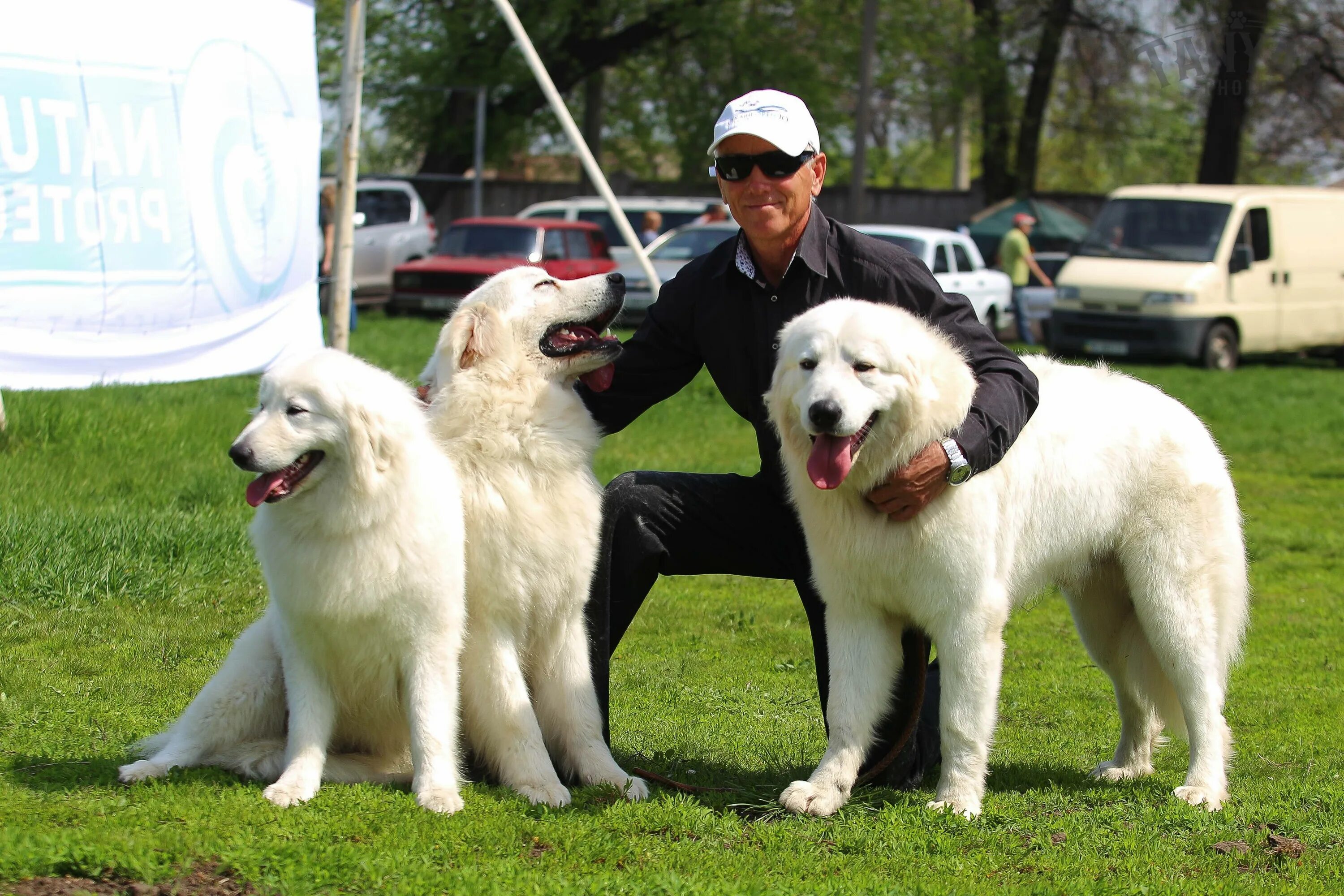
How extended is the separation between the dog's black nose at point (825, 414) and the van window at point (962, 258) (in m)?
18.1

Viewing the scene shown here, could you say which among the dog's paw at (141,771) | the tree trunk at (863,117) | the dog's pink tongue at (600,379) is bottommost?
the dog's paw at (141,771)

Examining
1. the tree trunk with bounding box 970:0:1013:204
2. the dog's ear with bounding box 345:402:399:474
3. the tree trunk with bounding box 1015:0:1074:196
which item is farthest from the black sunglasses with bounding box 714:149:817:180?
the tree trunk with bounding box 970:0:1013:204

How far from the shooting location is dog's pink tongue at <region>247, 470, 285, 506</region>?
3.44 meters

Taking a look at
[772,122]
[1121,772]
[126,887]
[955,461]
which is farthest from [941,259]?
[126,887]

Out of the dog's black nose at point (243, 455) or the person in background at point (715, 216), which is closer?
the dog's black nose at point (243, 455)

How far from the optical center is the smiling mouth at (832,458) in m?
3.60

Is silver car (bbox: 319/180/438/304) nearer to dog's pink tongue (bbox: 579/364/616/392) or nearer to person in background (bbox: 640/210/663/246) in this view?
person in background (bbox: 640/210/663/246)

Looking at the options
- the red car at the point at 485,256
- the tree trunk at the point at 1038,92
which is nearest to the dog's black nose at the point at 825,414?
the red car at the point at 485,256

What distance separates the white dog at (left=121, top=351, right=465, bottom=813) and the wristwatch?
4.50 feet

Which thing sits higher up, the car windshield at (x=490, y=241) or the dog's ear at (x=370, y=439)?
the dog's ear at (x=370, y=439)

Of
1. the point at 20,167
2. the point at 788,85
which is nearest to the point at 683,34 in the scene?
the point at 788,85

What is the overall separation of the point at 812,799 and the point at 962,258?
723 inches

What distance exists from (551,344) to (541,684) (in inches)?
40.9

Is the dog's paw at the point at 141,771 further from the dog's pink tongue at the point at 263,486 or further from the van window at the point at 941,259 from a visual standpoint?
the van window at the point at 941,259
